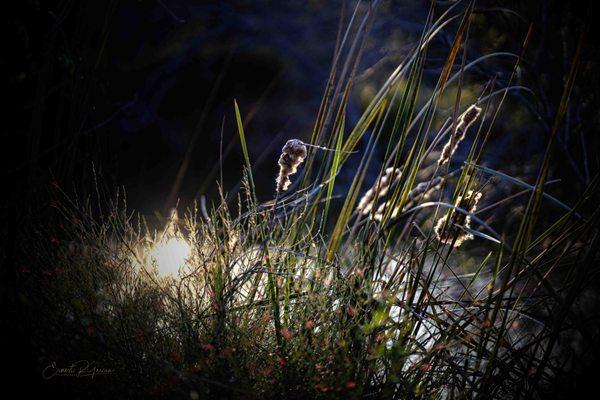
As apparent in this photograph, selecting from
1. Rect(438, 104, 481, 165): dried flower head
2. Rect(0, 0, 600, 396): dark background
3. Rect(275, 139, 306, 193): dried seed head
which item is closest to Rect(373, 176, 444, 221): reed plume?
Rect(438, 104, 481, 165): dried flower head

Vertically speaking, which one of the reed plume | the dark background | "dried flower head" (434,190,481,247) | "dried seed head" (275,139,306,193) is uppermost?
the dark background

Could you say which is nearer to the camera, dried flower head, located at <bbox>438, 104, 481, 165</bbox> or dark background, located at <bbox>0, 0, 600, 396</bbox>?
dried flower head, located at <bbox>438, 104, 481, 165</bbox>

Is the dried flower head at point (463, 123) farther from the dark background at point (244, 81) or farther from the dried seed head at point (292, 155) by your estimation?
the dark background at point (244, 81)

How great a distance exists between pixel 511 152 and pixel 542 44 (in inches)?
19.3

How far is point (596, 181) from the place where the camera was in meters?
0.65

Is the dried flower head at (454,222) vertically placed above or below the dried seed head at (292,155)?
below

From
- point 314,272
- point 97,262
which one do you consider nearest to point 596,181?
point 314,272

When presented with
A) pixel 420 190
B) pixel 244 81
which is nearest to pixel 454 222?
pixel 420 190

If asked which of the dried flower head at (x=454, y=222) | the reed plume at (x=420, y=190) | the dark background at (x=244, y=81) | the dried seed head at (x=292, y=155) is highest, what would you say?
the dark background at (x=244, y=81)

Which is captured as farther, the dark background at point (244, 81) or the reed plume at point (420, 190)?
the dark background at point (244, 81)

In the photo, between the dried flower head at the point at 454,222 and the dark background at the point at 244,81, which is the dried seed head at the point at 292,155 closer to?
the dried flower head at the point at 454,222

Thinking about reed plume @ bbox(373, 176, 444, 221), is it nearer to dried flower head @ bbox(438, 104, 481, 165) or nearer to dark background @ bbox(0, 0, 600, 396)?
dried flower head @ bbox(438, 104, 481, 165)

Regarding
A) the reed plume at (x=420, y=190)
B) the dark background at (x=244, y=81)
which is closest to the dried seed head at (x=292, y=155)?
the reed plume at (x=420, y=190)

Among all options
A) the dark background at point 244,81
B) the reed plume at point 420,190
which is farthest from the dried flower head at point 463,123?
the dark background at point 244,81
